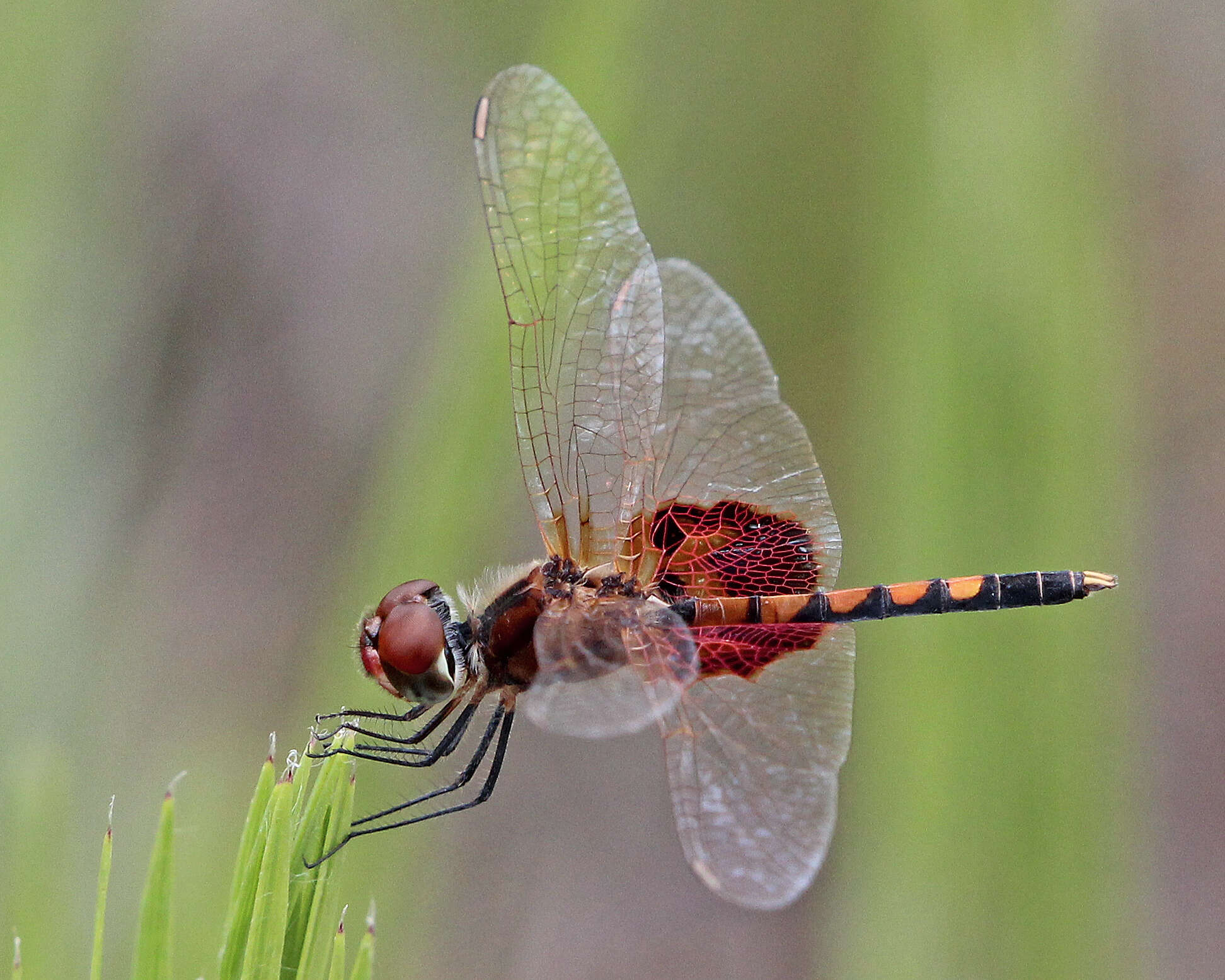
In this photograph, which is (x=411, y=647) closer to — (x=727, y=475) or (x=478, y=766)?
(x=478, y=766)

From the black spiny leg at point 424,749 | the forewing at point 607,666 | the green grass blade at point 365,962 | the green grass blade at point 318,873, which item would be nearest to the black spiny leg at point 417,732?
the black spiny leg at point 424,749

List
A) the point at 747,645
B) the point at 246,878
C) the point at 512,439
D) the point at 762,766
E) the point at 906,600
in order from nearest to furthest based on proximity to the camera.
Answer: the point at 246,878
the point at 762,766
the point at 747,645
the point at 906,600
the point at 512,439

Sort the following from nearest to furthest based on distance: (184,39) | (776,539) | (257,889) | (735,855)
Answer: (257,889)
(735,855)
(776,539)
(184,39)

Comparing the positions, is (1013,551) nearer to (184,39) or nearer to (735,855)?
(735,855)

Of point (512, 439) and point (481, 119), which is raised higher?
point (481, 119)

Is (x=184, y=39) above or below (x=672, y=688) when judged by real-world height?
above

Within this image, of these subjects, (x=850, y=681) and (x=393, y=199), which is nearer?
(x=850, y=681)

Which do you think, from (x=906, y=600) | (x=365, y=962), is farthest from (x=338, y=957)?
(x=906, y=600)

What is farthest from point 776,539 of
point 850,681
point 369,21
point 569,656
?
point 369,21
